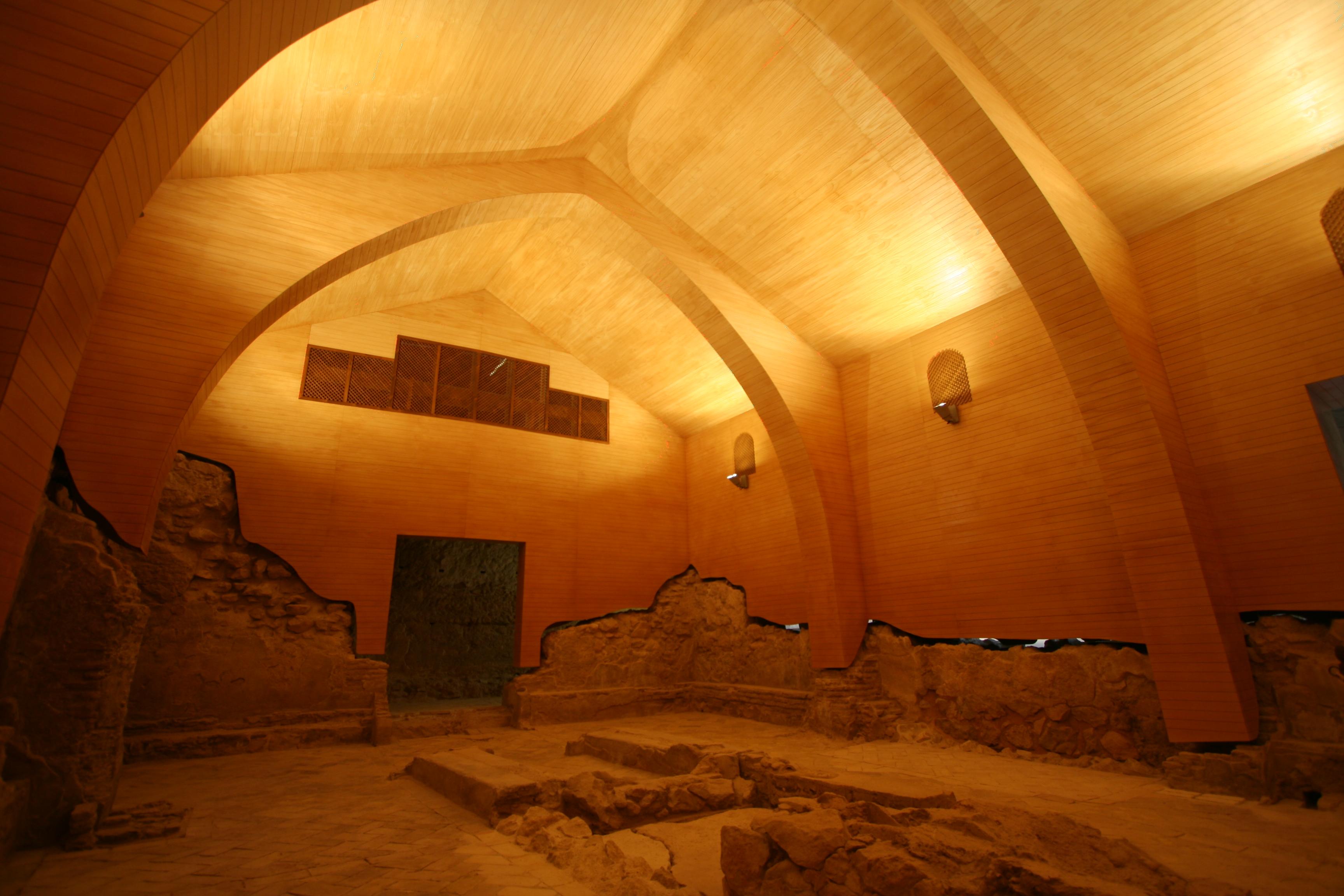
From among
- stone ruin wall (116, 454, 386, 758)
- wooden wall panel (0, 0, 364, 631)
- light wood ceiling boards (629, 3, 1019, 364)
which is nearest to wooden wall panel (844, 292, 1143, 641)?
light wood ceiling boards (629, 3, 1019, 364)

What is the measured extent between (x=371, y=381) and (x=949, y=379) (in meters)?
8.68

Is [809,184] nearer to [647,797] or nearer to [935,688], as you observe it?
[935,688]

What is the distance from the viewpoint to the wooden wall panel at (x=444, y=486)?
9094mm

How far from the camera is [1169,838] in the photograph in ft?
14.0

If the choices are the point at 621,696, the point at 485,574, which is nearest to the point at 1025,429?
the point at 621,696

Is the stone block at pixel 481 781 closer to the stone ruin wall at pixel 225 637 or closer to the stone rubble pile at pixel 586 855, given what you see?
the stone rubble pile at pixel 586 855

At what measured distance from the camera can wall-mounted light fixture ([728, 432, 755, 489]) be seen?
1144 cm

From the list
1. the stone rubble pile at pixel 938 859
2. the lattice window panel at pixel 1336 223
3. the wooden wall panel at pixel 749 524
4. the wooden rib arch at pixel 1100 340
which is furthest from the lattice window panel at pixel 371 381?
the lattice window panel at pixel 1336 223

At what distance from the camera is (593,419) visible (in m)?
12.4

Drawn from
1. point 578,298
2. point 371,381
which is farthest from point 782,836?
point 578,298

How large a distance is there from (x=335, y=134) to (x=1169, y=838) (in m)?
9.14

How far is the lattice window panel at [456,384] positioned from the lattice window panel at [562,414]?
1.39 meters

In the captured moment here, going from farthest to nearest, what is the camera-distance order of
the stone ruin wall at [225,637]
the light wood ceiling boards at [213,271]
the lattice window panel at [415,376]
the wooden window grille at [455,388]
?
the lattice window panel at [415,376]
the wooden window grille at [455,388]
the stone ruin wall at [225,637]
the light wood ceiling boards at [213,271]

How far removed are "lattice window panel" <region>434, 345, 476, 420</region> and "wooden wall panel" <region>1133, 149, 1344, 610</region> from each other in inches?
381
